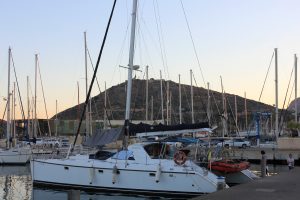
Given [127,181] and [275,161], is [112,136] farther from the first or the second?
[275,161]

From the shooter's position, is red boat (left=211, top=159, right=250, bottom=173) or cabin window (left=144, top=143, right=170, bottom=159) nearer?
cabin window (left=144, top=143, right=170, bottom=159)

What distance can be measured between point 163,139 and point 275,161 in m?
17.4

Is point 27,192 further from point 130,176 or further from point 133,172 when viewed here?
point 133,172

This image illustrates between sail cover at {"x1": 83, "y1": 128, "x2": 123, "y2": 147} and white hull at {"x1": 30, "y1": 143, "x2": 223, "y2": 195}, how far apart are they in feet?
4.00

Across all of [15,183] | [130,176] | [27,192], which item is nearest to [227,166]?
[130,176]

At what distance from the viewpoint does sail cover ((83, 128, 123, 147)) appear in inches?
961

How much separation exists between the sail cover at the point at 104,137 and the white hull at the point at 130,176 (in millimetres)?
1220

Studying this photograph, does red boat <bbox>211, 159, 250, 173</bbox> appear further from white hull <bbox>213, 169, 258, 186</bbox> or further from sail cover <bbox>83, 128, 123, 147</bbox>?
sail cover <bbox>83, 128, 123, 147</bbox>

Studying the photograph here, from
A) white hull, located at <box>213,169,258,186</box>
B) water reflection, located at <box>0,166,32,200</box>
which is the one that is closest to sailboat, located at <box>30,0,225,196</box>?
water reflection, located at <box>0,166,32,200</box>

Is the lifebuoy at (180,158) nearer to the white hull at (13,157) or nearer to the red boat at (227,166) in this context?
the red boat at (227,166)

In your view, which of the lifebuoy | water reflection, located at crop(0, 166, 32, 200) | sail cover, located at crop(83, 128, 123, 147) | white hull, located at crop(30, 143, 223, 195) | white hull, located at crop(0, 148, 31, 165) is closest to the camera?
white hull, located at crop(30, 143, 223, 195)

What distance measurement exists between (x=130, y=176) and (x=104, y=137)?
11.0 feet

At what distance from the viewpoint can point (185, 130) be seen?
2302 cm

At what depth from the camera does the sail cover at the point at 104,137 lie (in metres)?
24.4
